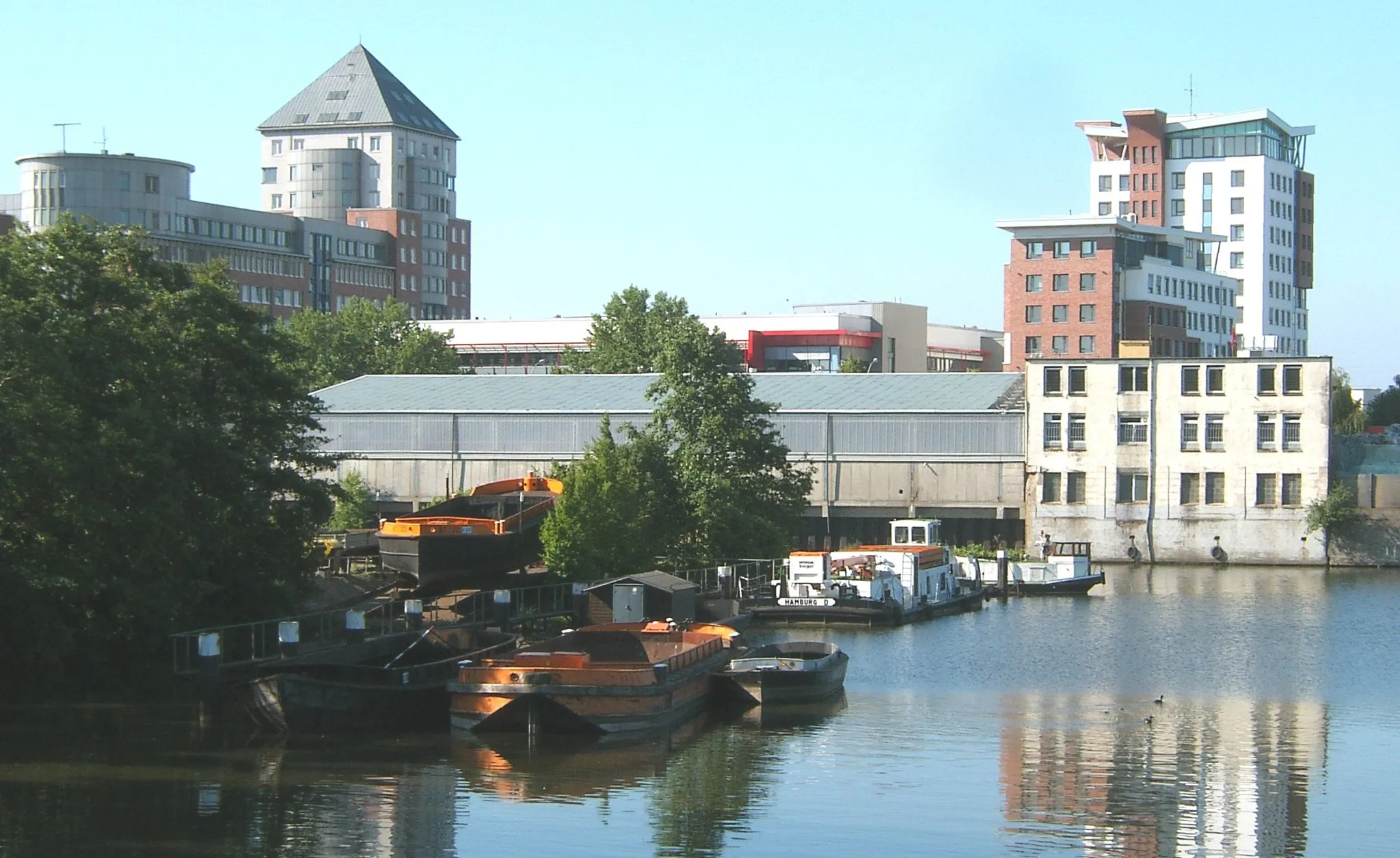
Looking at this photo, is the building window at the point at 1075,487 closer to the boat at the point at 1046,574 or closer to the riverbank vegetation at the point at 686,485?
the boat at the point at 1046,574

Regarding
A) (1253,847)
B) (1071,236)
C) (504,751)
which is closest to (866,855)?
(1253,847)

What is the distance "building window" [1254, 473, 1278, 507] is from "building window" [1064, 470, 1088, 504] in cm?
877

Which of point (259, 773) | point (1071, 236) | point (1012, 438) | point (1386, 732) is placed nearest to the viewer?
point (259, 773)

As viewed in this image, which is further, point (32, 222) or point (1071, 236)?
point (32, 222)

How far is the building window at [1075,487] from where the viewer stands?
95125mm

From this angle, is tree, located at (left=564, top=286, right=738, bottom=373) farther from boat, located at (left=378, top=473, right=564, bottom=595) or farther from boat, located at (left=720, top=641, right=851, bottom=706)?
boat, located at (left=720, top=641, right=851, bottom=706)

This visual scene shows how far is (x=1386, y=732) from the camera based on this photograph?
4269 cm

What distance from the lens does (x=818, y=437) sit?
9581 cm

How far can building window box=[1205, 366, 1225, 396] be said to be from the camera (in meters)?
93.6

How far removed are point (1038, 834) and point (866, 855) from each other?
3.57 m

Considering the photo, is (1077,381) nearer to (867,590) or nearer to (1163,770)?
(867,590)

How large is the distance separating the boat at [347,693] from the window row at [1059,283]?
355ft

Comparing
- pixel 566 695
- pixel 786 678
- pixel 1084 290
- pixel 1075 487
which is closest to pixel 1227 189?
pixel 1084 290

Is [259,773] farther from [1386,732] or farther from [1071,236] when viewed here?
[1071,236]
